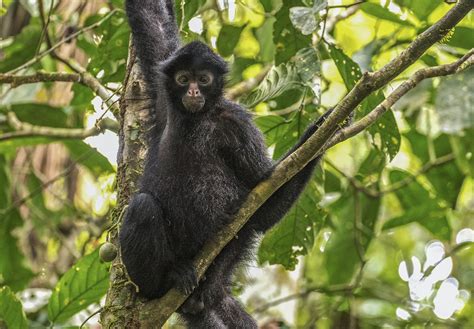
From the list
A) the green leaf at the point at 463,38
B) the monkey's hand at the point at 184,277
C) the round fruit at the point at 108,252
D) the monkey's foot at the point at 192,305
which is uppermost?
the green leaf at the point at 463,38

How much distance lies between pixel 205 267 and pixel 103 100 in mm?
1951

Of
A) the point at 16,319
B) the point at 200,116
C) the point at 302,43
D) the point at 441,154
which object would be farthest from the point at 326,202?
the point at 16,319

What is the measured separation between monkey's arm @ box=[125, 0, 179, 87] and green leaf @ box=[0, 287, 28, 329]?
2131mm

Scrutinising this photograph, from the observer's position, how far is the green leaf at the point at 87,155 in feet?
29.0

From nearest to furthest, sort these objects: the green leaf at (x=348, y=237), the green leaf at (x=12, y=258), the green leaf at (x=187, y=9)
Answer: the green leaf at (x=187, y=9)
the green leaf at (x=12, y=258)
the green leaf at (x=348, y=237)

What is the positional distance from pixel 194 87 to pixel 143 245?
54.6 inches

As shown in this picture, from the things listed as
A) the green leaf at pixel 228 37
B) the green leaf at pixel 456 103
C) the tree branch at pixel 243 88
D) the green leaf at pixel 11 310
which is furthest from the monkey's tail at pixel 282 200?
the green leaf at pixel 228 37

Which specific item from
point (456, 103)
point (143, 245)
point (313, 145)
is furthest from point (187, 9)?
point (456, 103)

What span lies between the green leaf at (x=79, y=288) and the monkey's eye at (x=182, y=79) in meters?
1.68

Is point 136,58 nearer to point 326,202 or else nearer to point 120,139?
point 120,139

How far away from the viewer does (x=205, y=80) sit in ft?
20.7

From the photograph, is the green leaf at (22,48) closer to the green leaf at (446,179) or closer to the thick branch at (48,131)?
the thick branch at (48,131)

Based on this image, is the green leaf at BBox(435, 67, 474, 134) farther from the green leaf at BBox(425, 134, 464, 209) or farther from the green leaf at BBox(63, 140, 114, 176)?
the green leaf at BBox(63, 140, 114, 176)

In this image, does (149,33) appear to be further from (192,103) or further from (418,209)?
(418,209)
